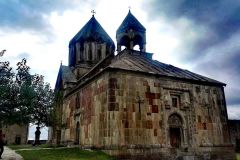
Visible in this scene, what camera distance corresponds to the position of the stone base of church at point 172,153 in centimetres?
1669

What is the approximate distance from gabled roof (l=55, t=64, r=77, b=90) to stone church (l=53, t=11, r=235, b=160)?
144 inches

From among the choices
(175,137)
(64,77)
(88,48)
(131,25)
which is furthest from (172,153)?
(88,48)

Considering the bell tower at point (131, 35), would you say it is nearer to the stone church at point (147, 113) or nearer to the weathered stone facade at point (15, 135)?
the stone church at point (147, 113)

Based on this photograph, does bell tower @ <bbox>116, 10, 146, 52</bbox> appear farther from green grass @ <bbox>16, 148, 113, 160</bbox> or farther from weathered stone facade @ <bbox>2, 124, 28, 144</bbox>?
weathered stone facade @ <bbox>2, 124, 28, 144</bbox>

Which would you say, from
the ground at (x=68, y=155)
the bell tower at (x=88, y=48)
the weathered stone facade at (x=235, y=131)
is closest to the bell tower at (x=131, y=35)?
the bell tower at (x=88, y=48)

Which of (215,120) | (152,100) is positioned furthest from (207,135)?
(152,100)

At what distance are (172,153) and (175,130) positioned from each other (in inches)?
80.6

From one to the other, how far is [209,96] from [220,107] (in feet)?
4.88

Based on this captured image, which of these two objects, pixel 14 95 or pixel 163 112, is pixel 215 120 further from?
pixel 14 95

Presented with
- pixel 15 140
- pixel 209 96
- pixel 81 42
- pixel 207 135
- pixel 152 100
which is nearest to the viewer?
pixel 152 100

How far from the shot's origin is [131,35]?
26.9 m

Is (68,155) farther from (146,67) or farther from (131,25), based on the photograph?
(131,25)

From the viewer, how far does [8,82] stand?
13.9m

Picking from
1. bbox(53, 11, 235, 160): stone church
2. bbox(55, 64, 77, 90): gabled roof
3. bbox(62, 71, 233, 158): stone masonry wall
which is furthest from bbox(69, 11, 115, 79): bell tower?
bbox(62, 71, 233, 158): stone masonry wall
